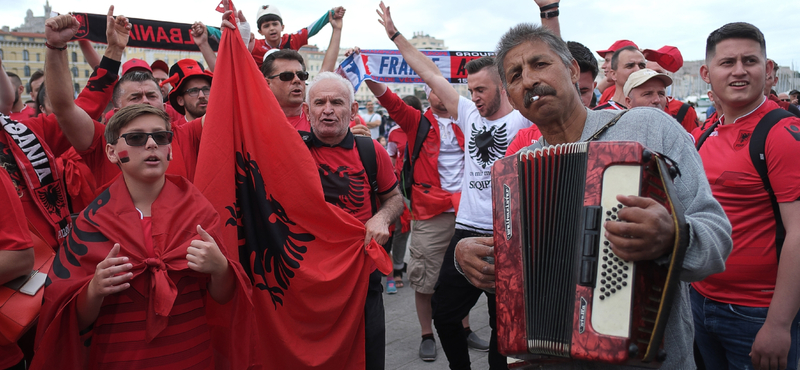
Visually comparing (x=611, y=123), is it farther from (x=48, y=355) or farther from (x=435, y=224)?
(x=435, y=224)

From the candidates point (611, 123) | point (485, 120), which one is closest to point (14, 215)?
point (611, 123)

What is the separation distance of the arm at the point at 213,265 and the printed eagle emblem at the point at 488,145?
2.20 meters

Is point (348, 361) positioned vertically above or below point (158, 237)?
below

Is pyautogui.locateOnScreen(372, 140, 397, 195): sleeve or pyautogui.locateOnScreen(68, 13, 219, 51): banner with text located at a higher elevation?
pyautogui.locateOnScreen(68, 13, 219, 51): banner with text

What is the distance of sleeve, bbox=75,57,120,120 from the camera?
3.16 m

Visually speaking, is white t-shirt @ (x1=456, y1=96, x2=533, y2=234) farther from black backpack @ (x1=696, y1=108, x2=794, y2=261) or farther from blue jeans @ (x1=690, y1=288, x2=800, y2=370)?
black backpack @ (x1=696, y1=108, x2=794, y2=261)

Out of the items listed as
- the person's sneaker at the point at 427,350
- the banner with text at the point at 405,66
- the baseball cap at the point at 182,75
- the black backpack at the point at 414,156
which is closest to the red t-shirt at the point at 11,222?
the baseball cap at the point at 182,75

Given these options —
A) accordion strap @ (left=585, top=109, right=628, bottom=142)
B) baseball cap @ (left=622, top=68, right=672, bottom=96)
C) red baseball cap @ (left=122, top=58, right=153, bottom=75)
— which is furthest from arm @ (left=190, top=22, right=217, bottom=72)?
baseball cap @ (left=622, top=68, right=672, bottom=96)

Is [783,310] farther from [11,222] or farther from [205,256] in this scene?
[11,222]

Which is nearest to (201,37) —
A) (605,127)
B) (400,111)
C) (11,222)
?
(400,111)

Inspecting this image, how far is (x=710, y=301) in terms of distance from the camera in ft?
8.87

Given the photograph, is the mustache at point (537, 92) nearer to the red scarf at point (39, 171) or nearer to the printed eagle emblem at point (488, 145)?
the printed eagle emblem at point (488, 145)

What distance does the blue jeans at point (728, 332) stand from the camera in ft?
8.25

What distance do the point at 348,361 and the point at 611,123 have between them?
79.9 inches
